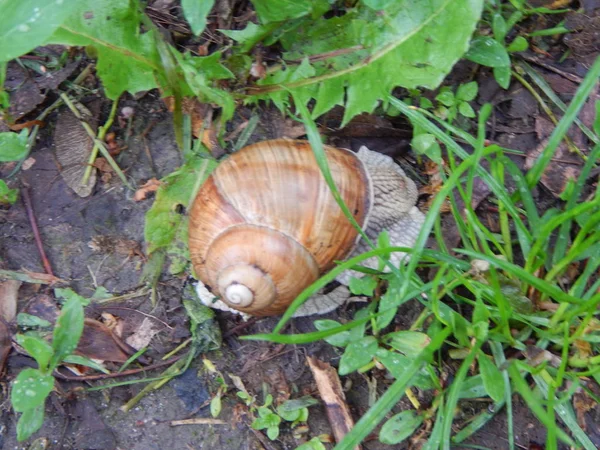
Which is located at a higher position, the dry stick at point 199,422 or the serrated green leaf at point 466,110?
the serrated green leaf at point 466,110

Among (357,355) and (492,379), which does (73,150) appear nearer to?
(357,355)

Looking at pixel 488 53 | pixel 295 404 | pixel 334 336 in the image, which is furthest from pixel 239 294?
pixel 488 53

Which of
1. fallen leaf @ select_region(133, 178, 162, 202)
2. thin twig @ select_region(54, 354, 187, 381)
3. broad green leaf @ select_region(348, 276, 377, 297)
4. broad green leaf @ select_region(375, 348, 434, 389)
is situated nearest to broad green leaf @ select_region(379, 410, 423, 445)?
broad green leaf @ select_region(375, 348, 434, 389)

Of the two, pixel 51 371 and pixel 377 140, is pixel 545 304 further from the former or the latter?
pixel 51 371

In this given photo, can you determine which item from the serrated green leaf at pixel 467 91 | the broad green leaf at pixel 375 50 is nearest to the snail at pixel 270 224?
the broad green leaf at pixel 375 50

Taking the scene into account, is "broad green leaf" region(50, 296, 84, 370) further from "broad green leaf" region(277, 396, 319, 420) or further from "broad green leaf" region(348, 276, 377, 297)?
"broad green leaf" region(348, 276, 377, 297)

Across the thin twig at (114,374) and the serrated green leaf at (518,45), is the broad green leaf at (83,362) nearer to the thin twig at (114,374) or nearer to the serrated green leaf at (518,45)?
the thin twig at (114,374)

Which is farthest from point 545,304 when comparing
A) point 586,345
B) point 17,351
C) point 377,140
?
point 17,351

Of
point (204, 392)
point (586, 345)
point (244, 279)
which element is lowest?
point (204, 392)
